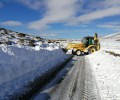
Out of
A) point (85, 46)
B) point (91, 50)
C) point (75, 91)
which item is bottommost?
point (75, 91)

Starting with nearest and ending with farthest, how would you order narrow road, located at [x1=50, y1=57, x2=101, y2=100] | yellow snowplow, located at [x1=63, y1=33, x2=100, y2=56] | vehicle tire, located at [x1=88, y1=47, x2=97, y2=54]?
narrow road, located at [x1=50, y1=57, x2=101, y2=100] → yellow snowplow, located at [x1=63, y1=33, x2=100, y2=56] → vehicle tire, located at [x1=88, y1=47, x2=97, y2=54]

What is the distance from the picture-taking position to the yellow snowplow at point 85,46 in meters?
35.2

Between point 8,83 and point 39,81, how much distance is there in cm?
219

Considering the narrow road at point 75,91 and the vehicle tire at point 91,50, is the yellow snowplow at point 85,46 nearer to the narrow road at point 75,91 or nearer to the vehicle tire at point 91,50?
the vehicle tire at point 91,50

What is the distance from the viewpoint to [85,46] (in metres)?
36.2

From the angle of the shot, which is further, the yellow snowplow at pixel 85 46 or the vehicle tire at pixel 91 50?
the vehicle tire at pixel 91 50

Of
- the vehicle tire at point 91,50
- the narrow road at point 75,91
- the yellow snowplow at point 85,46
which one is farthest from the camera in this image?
the vehicle tire at point 91,50

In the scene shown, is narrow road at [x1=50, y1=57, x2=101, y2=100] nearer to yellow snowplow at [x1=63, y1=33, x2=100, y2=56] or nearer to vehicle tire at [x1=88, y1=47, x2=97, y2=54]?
yellow snowplow at [x1=63, y1=33, x2=100, y2=56]

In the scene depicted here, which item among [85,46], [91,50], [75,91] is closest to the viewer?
[75,91]

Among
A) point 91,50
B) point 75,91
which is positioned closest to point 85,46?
point 91,50

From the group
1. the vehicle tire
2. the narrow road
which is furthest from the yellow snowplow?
the narrow road

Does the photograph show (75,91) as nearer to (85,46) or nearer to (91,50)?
(91,50)

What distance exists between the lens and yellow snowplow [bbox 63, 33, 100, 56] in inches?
1387

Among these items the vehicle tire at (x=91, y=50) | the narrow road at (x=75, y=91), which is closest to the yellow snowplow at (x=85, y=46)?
the vehicle tire at (x=91, y=50)
